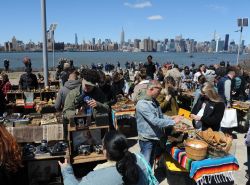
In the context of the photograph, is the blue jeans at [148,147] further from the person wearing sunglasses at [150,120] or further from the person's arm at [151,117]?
the person's arm at [151,117]

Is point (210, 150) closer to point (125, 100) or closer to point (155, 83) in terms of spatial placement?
point (155, 83)

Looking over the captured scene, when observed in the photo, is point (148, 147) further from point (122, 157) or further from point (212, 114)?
point (122, 157)

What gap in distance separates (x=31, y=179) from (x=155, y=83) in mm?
2272

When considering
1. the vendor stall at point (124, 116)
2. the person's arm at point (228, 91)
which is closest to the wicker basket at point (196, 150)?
the vendor stall at point (124, 116)

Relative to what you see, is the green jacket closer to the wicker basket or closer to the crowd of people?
the crowd of people

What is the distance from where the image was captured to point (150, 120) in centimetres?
427

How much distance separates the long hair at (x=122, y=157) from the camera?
2301 millimetres

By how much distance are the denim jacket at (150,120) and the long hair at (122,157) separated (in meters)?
1.84

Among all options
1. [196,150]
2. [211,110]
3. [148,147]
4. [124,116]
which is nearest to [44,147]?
[148,147]

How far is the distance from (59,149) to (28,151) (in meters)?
0.42

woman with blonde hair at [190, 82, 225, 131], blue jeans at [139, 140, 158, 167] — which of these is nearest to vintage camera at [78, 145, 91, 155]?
blue jeans at [139, 140, 158, 167]

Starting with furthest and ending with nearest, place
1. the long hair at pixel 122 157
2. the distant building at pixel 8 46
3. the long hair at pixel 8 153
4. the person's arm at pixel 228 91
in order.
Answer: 1. the distant building at pixel 8 46
2. the person's arm at pixel 228 91
3. the long hair at pixel 8 153
4. the long hair at pixel 122 157

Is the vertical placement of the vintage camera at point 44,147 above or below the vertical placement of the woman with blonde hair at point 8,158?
below

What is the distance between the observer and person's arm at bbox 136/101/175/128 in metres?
4.25
